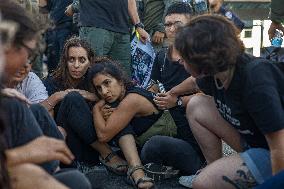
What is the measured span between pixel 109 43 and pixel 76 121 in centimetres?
108

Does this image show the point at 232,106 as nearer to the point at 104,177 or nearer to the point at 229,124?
the point at 229,124

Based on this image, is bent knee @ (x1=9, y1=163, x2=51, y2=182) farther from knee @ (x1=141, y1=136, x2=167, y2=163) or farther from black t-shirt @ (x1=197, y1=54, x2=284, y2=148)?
knee @ (x1=141, y1=136, x2=167, y2=163)

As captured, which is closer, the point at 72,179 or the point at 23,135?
the point at 23,135

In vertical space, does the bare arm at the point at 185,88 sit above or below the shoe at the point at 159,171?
above

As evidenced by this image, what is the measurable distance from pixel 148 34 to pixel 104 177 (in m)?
1.57

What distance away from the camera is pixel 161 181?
3.20m

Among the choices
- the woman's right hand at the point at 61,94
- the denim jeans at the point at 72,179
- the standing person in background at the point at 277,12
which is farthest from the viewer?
the standing person in background at the point at 277,12

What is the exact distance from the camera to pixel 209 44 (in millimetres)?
2320

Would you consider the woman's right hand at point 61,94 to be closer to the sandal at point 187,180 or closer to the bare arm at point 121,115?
the bare arm at point 121,115

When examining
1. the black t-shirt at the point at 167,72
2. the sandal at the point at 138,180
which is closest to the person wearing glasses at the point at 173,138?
the black t-shirt at the point at 167,72

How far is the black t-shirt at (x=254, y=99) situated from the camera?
2.23 metres

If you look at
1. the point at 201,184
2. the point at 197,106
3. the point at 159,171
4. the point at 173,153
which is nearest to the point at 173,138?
the point at 173,153

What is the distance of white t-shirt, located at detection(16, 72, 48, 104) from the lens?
3.25 meters

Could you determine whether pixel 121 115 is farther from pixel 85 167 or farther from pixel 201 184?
pixel 201 184
